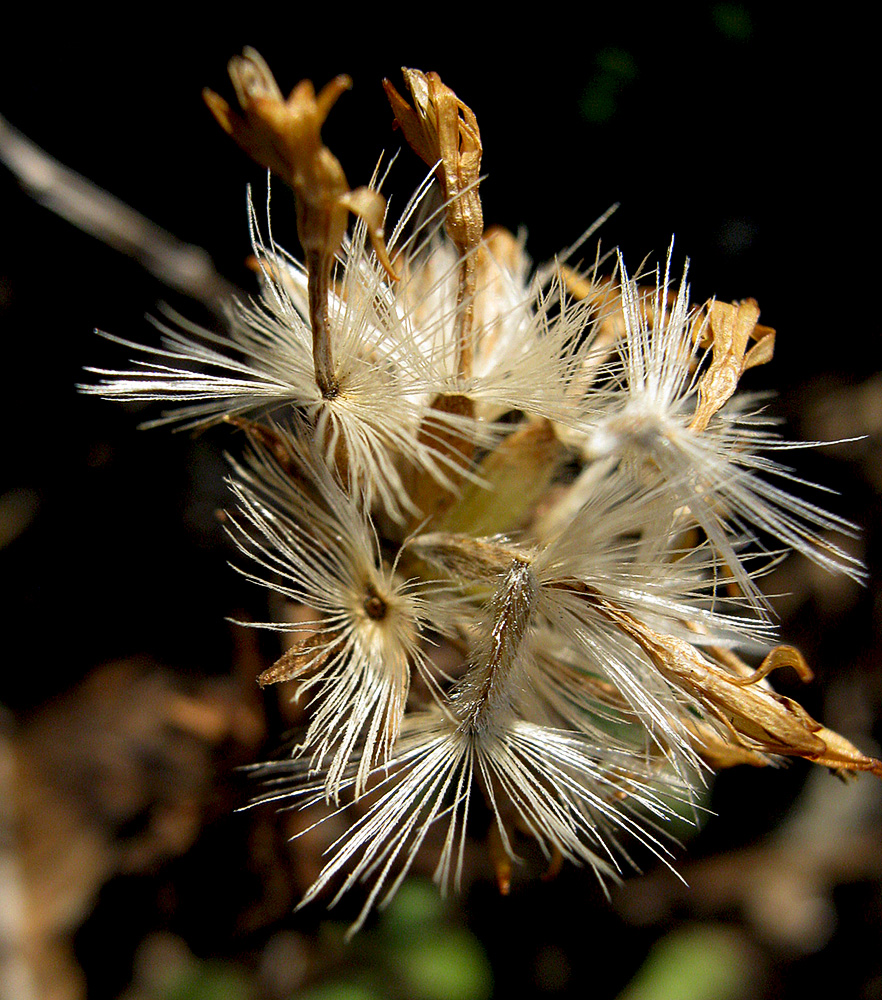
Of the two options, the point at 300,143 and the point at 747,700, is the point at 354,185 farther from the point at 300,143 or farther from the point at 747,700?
the point at 747,700

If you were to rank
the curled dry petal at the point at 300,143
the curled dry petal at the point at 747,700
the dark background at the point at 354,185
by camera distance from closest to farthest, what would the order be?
the curled dry petal at the point at 300,143 < the curled dry petal at the point at 747,700 < the dark background at the point at 354,185

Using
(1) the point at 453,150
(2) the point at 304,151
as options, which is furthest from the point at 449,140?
(2) the point at 304,151

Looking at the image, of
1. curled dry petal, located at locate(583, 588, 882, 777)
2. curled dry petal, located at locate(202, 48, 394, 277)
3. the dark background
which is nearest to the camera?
curled dry petal, located at locate(202, 48, 394, 277)

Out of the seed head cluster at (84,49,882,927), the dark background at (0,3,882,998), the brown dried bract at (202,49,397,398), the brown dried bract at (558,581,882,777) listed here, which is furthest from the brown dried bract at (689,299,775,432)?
the dark background at (0,3,882,998)

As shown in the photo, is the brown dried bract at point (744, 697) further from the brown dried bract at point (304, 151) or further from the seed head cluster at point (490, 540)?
the brown dried bract at point (304, 151)

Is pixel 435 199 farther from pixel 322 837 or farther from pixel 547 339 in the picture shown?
pixel 322 837

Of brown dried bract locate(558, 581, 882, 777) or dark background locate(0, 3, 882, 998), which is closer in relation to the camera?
brown dried bract locate(558, 581, 882, 777)

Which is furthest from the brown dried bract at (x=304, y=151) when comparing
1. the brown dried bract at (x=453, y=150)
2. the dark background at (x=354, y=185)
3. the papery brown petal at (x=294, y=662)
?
the dark background at (x=354, y=185)

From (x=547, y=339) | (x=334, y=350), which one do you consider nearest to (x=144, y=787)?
(x=334, y=350)

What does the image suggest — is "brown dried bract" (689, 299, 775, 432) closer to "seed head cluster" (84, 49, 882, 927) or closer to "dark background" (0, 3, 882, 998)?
"seed head cluster" (84, 49, 882, 927)
